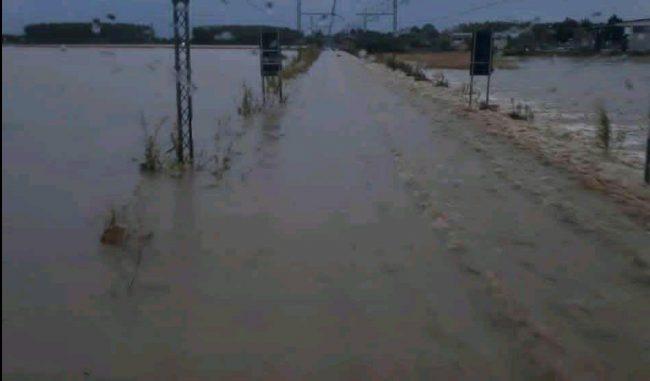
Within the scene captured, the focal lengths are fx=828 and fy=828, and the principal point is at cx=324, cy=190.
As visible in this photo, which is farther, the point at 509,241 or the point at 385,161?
the point at 385,161

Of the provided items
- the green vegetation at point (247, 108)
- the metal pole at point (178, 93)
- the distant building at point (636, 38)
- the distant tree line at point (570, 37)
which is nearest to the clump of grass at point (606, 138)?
the metal pole at point (178, 93)

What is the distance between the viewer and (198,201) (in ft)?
27.5

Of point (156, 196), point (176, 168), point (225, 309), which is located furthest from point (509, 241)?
point (176, 168)

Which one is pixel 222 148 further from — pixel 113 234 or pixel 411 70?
pixel 411 70

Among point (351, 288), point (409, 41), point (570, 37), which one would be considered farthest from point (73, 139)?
point (409, 41)

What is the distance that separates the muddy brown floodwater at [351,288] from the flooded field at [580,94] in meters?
5.87

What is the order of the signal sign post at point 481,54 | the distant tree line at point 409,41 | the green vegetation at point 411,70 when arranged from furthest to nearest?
the distant tree line at point 409,41 < the green vegetation at point 411,70 < the signal sign post at point 481,54

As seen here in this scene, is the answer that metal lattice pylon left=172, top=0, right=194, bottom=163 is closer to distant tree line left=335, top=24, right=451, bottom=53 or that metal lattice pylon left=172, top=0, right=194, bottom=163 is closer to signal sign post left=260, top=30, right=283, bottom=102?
signal sign post left=260, top=30, right=283, bottom=102

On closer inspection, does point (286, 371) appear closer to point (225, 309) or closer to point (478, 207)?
point (225, 309)

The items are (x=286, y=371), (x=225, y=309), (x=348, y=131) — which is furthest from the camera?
(x=348, y=131)

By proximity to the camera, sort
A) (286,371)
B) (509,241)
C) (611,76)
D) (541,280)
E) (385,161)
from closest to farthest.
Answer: (286,371) → (541,280) → (509,241) → (385,161) → (611,76)

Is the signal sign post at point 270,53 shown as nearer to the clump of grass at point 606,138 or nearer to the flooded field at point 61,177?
the flooded field at point 61,177

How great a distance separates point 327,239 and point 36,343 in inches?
116

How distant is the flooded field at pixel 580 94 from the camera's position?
1759 centimetres
